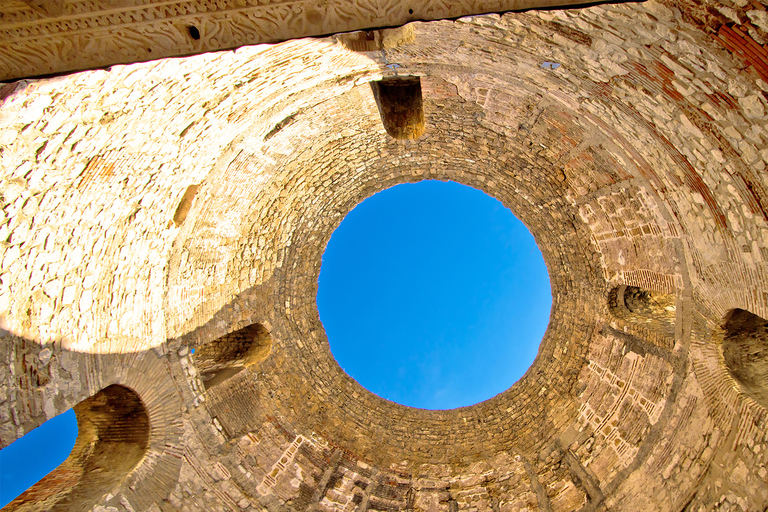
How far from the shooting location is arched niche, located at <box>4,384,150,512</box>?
3.88m

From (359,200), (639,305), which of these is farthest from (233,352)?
(639,305)

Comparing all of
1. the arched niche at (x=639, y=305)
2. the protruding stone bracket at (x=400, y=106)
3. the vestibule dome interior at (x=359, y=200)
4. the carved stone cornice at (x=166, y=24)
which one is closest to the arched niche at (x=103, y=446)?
the vestibule dome interior at (x=359, y=200)

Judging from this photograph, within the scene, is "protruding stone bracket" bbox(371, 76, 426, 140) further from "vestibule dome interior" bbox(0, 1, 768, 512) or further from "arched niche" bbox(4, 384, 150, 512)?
"arched niche" bbox(4, 384, 150, 512)

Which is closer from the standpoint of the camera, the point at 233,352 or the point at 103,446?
the point at 103,446

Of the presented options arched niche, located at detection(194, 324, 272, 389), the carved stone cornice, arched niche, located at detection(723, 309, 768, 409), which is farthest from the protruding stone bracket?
arched niche, located at detection(723, 309, 768, 409)

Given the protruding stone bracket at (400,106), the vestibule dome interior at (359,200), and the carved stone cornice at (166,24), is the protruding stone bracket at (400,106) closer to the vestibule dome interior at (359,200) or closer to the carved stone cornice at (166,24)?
the vestibule dome interior at (359,200)

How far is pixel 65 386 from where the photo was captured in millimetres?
3250

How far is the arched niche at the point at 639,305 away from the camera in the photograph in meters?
5.34

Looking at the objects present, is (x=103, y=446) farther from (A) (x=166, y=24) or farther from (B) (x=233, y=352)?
(A) (x=166, y=24)

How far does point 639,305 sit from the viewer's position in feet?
18.6

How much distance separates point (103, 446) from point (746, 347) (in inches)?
274

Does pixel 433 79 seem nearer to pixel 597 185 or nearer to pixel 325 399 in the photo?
pixel 597 185

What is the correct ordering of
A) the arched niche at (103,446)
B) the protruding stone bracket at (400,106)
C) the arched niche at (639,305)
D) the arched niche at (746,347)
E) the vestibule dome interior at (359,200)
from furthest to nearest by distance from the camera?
the arched niche at (639,305)
the protruding stone bracket at (400,106)
the arched niche at (746,347)
the arched niche at (103,446)
the vestibule dome interior at (359,200)

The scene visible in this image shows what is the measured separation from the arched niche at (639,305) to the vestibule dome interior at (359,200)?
0.04m
